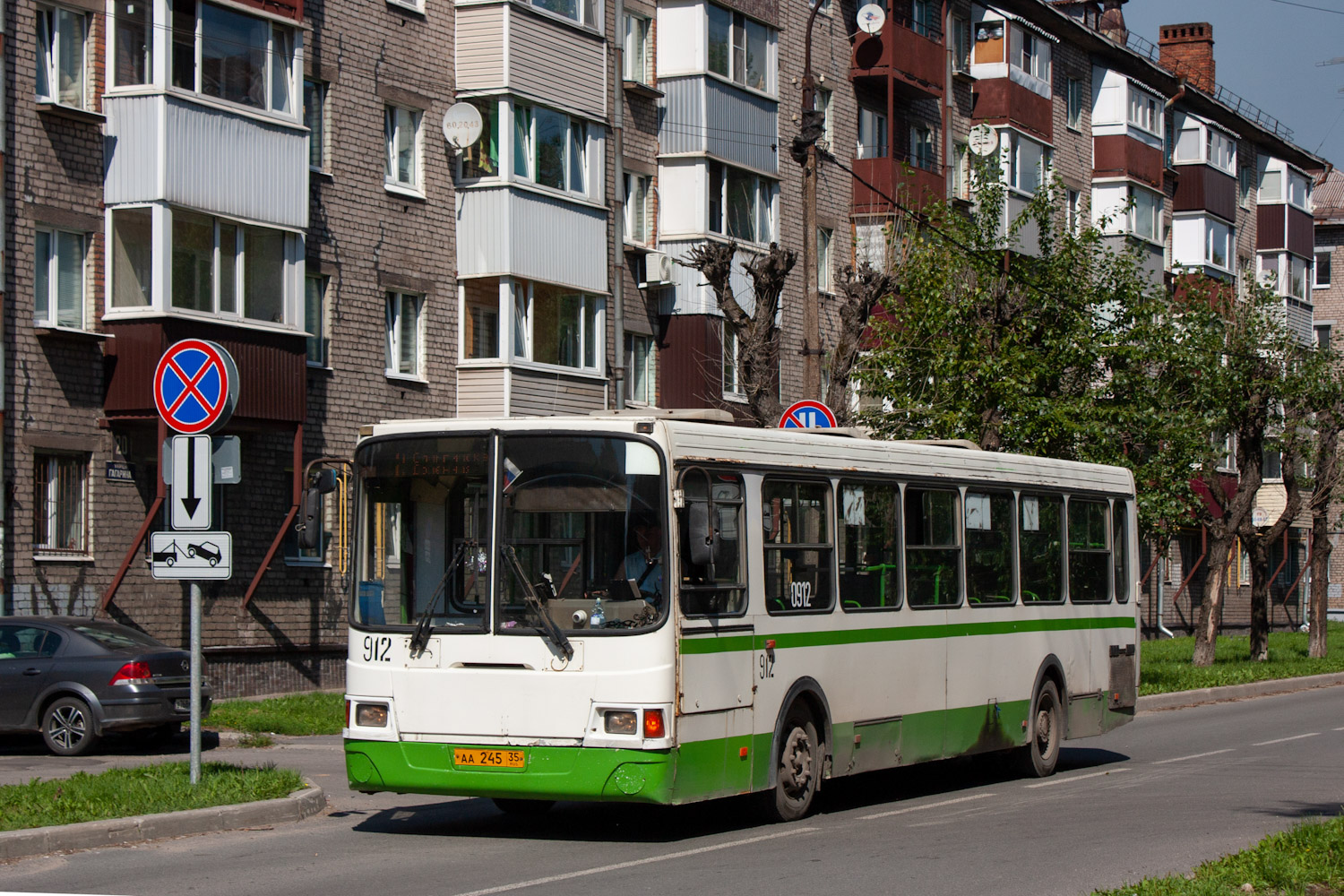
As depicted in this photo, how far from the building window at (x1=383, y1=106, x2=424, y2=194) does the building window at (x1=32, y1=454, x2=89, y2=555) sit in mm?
7728

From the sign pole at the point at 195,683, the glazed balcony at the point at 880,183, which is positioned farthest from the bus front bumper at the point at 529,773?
the glazed balcony at the point at 880,183

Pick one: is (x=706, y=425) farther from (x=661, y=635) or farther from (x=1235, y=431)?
(x=1235, y=431)

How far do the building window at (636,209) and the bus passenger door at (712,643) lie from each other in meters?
22.1

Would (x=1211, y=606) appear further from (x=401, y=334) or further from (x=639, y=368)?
(x=401, y=334)

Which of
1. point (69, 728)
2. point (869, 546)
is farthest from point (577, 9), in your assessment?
point (869, 546)

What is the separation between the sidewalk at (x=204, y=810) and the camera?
428 inches

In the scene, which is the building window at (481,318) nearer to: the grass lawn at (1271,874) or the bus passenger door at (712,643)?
the bus passenger door at (712,643)

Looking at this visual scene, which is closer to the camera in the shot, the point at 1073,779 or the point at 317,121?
the point at 1073,779

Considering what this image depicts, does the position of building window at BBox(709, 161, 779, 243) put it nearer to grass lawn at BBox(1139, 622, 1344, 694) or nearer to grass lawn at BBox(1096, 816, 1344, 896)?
grass lawn at BBox(1139, 622, 1344, 694)

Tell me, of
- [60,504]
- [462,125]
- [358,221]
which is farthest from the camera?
[462,125]

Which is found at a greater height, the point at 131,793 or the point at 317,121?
the point at 317,121

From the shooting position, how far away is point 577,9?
3086 centimetres

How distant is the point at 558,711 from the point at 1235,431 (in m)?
29.0

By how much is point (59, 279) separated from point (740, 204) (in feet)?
51.4
